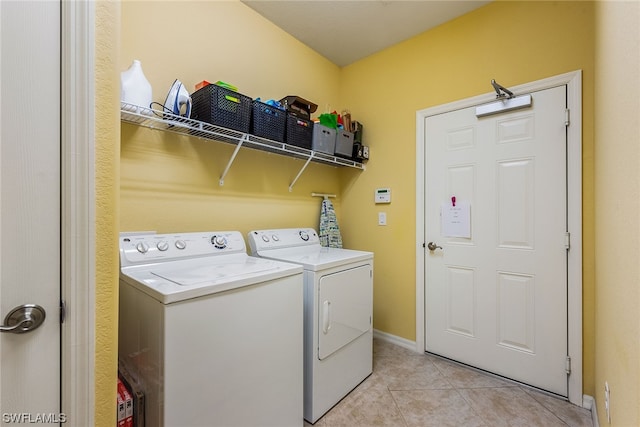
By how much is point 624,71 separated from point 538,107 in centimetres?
111

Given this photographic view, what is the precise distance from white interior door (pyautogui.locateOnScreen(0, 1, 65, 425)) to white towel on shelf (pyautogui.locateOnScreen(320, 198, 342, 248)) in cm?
201

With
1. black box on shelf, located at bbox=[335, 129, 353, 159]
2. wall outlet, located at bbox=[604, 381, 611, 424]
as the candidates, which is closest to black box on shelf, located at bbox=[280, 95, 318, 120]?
black box on shelf, located at bbox=[335, 129, 353, 159]

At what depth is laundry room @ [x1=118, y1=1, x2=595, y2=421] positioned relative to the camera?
1.66m

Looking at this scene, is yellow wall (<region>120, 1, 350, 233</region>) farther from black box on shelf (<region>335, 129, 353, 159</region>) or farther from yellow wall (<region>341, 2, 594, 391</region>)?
yellow wall (<region>341, 2, 594, 391</region>)

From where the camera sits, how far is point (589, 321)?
170 centimetres

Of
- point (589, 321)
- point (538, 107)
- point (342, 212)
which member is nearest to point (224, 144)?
point (342, 212)

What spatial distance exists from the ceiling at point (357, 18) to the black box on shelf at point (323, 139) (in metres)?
0.87

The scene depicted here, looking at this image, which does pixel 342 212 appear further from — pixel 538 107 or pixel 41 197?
pixel 41 197

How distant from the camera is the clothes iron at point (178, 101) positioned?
5.09 ft

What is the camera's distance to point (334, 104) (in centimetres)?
298

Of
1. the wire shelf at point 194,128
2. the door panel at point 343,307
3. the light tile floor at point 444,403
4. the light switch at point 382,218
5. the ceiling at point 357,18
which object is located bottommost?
the light tile floor at point 444,403

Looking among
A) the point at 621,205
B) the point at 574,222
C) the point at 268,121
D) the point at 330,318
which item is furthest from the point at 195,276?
the point at 574,222

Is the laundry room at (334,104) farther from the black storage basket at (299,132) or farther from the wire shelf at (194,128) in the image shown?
the black storage basket at (299,132)

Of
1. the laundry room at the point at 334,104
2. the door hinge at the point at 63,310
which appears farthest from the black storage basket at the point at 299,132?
the door hinge at the point at 63,310
